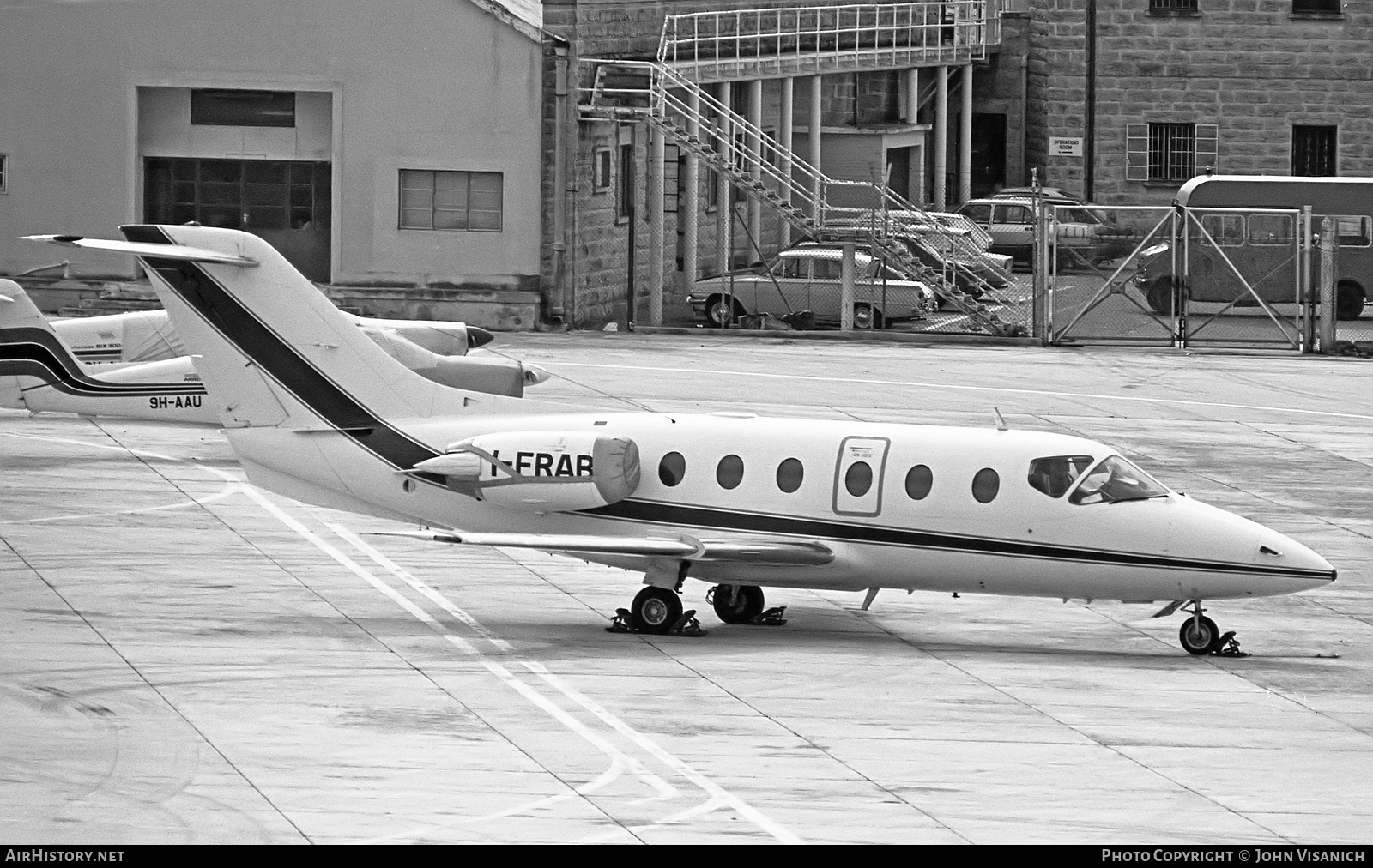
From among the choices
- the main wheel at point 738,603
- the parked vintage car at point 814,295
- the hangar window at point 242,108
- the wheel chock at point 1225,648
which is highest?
the hangar window at point 242,108

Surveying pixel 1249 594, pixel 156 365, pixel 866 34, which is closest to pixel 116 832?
pixel 1249 594

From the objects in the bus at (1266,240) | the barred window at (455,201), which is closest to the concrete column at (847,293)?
the bus at (1266,240)

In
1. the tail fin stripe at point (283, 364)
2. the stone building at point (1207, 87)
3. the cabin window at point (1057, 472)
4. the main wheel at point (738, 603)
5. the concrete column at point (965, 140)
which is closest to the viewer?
the cabin window at point (1057, 472)

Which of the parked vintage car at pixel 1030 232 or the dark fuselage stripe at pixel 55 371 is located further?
the parked vintage car at pixel 1030 232

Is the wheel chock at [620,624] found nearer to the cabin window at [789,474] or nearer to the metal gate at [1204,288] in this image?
the cabin window at [789,474]

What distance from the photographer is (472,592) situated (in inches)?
984

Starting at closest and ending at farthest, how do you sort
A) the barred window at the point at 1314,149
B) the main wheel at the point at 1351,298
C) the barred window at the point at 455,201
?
1. the barred window at the point at 455,201
2. the main wheel at the point at 1351,298
3. the barred window at the point at 1314,149

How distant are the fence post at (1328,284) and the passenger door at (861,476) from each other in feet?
91.7

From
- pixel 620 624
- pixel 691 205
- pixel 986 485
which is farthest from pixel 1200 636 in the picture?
pixel 691 205

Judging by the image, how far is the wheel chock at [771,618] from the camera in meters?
23.6

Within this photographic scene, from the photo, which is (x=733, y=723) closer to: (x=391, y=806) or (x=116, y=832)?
(x=391, y=806)

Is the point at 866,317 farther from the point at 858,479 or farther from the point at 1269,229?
the point at 858,479

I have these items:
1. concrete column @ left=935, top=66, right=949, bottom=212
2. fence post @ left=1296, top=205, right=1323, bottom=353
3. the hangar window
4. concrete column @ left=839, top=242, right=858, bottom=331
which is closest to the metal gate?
fence post @ left=1296, top=205, right=1323, bottom=353

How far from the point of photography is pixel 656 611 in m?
22.7
